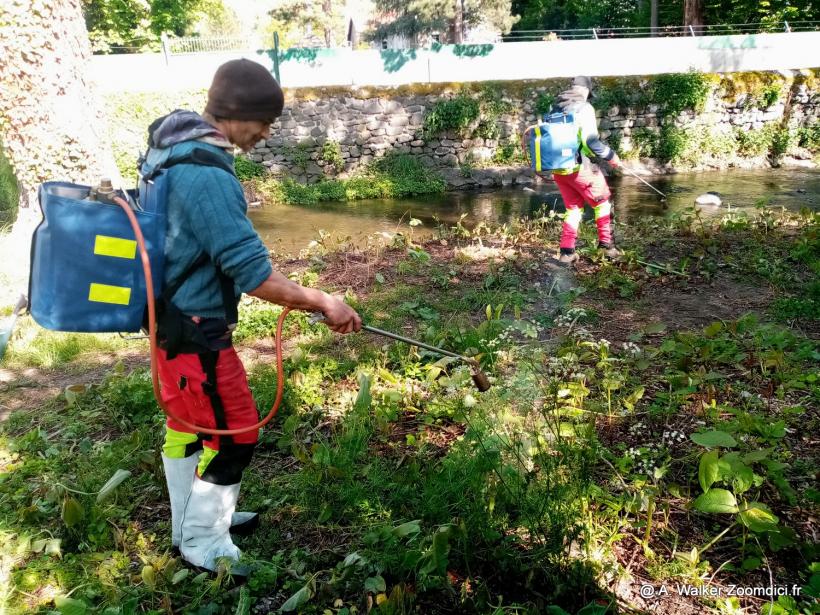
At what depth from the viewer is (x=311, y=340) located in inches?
186

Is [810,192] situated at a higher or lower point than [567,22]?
lower

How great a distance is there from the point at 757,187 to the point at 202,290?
13384mm

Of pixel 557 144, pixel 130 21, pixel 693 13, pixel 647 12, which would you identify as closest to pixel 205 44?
pixel 130 21

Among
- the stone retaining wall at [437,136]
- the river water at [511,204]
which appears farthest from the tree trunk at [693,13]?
the river water at [511,204]

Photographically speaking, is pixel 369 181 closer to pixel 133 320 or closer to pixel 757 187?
pixel 757 187

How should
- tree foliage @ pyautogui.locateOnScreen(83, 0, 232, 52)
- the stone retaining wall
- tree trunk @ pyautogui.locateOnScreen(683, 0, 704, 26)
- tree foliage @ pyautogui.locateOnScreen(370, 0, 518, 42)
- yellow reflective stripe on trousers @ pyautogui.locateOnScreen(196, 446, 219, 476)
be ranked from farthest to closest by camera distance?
1. tree foliage @ pyautogui.locateOnScreen(370, 0, 518, 42)
2. tree foliage @ pyautogui.locateOnScreen(83, 0, 232, 52)
3. tree trunk @ pyautogui.locateOnScreen(683, 0, 704, 26)
4. the stone retaining wall
5. yellow reflective stripe on trousers @ pyautogui.locateOnScreen(196, 446, 219, 476)

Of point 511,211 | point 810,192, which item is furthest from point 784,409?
point 810,192

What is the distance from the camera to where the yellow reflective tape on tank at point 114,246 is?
2.11m

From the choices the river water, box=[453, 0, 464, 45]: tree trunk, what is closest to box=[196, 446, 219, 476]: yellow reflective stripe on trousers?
the river water

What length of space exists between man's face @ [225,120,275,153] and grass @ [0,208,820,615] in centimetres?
158

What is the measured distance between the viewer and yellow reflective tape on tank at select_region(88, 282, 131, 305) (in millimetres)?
2129

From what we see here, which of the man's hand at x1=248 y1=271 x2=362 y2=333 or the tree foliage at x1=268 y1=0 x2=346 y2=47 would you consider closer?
the man's hand at x1=248 y1=271 x2=362 y2=333

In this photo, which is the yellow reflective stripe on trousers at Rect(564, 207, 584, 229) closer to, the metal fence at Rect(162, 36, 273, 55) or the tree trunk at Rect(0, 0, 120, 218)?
the tree trunk at Rect(0, 0, 120, 218)

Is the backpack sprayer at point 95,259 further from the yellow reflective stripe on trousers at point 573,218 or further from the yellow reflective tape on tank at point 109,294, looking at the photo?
the yellow reflective stripe on trousers at point 573,218
